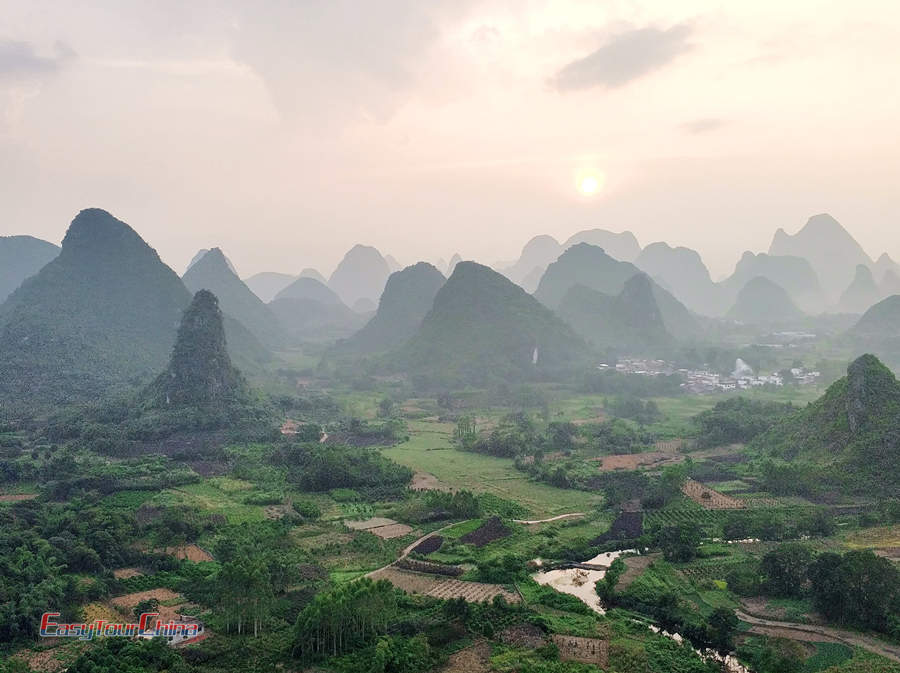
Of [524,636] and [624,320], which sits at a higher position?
[624,320]

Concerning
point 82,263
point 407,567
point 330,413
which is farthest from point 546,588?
point 82,263

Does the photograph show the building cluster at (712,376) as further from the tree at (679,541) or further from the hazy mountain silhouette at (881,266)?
the hazy mountain silhouette at (881,266)

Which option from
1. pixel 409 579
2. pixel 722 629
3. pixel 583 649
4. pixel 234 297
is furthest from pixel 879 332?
pixel 234 297

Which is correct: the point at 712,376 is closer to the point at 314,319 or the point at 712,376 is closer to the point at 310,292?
the point at 314,319

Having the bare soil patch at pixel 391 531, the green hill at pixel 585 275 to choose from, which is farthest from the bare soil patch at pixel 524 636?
the green hill at pixel 585 275

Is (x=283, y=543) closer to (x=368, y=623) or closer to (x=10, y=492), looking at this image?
(x=368, y=623)

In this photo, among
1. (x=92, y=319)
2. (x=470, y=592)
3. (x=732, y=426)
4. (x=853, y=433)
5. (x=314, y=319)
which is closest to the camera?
(x=470, y=592)

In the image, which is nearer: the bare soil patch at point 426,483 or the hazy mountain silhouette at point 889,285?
the bare soil patch at point 426,483
